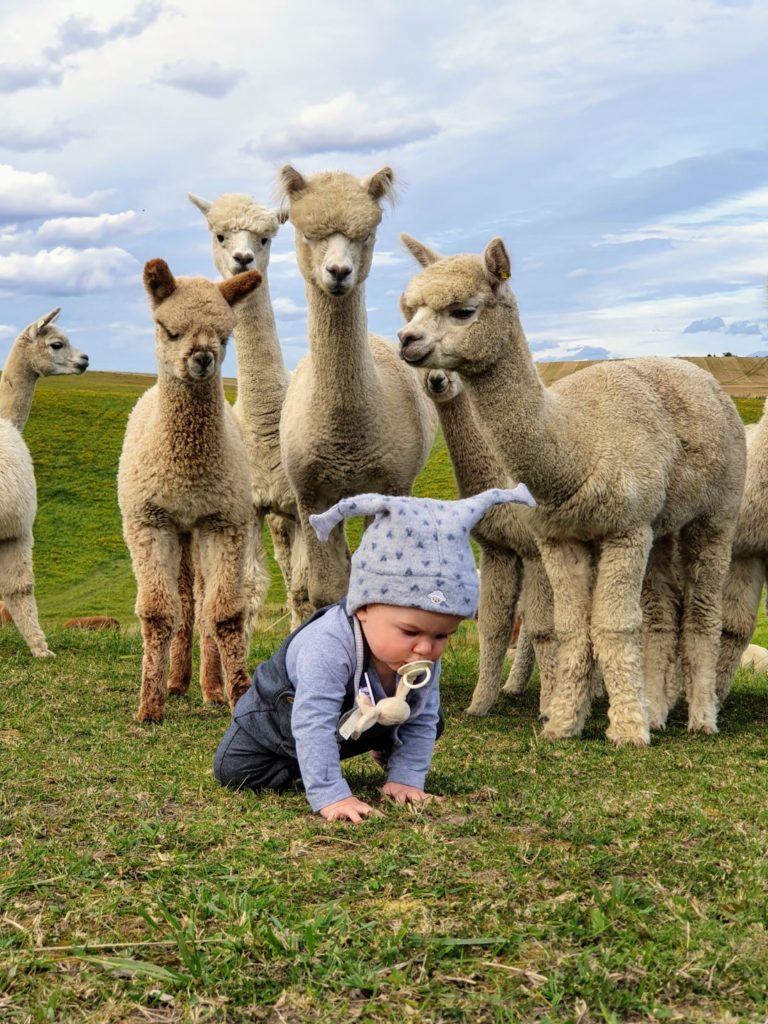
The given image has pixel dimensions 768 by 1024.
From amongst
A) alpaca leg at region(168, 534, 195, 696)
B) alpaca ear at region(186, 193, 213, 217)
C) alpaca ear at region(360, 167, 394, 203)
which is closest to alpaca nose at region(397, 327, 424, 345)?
alpaca ear at region(360, 167, 394, 203)

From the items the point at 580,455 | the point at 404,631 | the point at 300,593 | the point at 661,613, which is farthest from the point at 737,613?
the point at 404,631

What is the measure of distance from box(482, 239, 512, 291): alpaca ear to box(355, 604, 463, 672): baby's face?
239 cm

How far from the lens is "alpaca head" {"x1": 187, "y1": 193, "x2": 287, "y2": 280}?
9.67 meters

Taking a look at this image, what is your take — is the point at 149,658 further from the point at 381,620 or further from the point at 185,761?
the point at 381,620

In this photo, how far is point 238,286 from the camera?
279 inches

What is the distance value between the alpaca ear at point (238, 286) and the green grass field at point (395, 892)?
2.69m

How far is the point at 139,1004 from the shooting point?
2.86m

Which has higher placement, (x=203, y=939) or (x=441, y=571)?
(x=441, y=571)

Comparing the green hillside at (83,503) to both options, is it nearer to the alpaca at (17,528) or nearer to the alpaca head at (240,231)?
the alpaca at (17,528)

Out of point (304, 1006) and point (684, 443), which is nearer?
point (304, 1006)

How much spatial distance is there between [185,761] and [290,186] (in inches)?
149

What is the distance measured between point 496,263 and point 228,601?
2.62m

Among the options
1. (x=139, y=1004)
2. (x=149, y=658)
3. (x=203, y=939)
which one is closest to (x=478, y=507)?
(x=203, y=939)

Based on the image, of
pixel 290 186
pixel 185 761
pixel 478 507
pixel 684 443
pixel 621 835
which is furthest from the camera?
pixel 290 186
